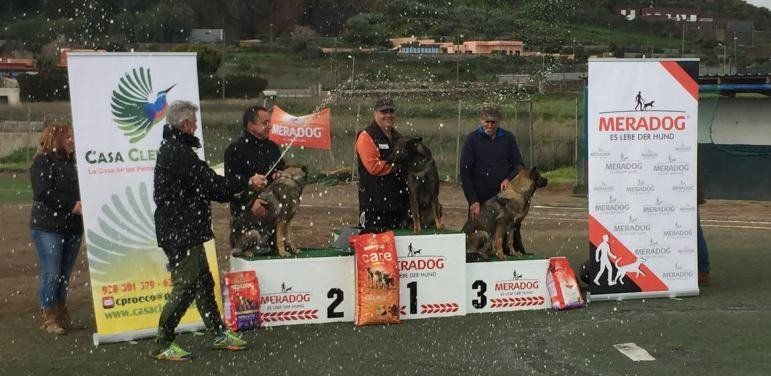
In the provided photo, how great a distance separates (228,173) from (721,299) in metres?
4.89

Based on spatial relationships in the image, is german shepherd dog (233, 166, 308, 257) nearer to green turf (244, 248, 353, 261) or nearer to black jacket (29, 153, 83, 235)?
green turf (244, 248, 353, 261)

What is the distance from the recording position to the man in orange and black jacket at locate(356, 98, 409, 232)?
936 centimetres

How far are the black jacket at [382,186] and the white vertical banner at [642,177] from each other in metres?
1.88

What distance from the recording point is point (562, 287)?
9680mm

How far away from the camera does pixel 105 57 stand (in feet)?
26.9

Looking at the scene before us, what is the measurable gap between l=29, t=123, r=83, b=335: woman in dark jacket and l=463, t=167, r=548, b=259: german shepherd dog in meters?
3.59

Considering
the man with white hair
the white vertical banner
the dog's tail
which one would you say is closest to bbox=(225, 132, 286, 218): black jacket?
the man with white hair

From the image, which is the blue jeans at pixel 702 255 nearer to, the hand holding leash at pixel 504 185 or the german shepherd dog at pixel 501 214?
the german shepherd dog at pixel 501 214

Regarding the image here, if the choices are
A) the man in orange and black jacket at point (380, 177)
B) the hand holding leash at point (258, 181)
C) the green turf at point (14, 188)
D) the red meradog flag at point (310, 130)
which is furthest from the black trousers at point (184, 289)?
the green turf at point (14, 188)

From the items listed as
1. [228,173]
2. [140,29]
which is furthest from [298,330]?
[140,29]

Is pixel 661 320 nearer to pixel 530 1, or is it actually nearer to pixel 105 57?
pixel 105 57

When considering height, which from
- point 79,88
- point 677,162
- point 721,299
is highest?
point 79,88

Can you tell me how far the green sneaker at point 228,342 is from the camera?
8.09 meters

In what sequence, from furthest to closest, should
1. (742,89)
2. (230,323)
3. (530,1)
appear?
(530,1) → (742,89) → (230,323)
